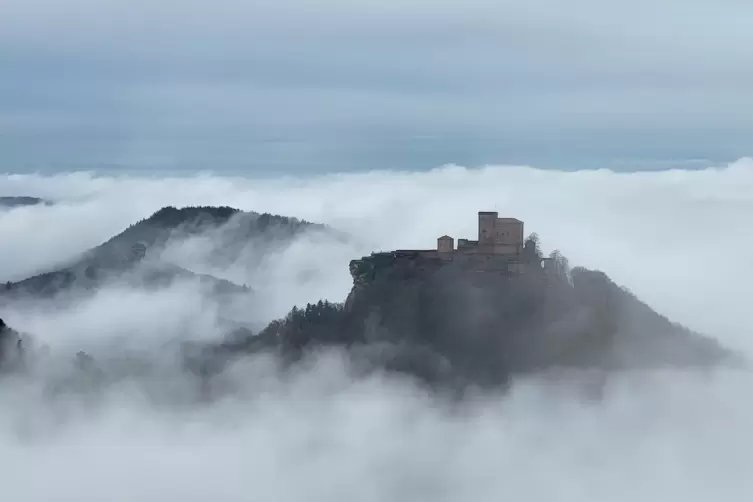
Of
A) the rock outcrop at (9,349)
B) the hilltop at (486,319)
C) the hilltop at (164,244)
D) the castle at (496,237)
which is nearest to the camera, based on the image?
the castle at (496,237)

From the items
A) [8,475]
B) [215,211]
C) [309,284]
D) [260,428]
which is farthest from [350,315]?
[215,211]

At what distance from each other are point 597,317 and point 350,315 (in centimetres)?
1930

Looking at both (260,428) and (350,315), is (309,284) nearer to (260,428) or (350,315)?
(260,428)

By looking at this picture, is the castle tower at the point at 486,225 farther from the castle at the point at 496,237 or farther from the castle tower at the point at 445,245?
the castle tower at the point at 445,245

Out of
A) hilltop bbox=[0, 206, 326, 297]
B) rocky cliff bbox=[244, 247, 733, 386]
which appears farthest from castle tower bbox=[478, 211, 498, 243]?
hilltop bbox=[0, 206, 326, 297]

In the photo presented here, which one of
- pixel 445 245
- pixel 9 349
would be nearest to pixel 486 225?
pixel 445 245

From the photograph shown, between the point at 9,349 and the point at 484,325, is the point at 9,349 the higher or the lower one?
the lower one

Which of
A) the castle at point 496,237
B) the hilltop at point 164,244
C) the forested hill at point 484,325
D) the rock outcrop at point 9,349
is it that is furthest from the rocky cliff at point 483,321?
the hilltop at point 164,244

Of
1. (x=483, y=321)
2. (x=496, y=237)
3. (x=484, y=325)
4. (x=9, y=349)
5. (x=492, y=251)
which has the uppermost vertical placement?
(x=496, y=237)

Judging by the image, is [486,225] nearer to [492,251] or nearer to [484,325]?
[492,251]

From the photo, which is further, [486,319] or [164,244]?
[164,244]

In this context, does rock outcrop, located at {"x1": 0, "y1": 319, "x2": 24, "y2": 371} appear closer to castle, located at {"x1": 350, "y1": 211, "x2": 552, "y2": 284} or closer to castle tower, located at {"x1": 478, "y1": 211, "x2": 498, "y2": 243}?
castle, located at {"x1": 350, "y1": 211, "x2": 552, "y2": 284}

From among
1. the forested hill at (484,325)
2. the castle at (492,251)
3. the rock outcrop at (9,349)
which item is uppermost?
the castle at (492,251)

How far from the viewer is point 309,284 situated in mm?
147125
